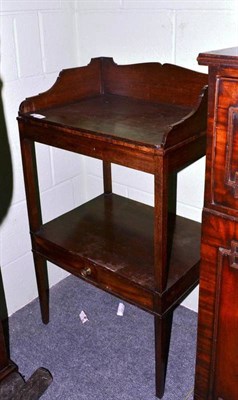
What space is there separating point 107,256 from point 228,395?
0.56 m

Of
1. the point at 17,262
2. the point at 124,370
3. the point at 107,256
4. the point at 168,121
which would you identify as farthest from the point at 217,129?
the point at 17,262

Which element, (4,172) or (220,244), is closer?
(220,244)

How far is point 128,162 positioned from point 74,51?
31.3 inches

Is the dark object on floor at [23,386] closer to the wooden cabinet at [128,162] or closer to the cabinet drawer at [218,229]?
the wooden cabinet at [128,162]

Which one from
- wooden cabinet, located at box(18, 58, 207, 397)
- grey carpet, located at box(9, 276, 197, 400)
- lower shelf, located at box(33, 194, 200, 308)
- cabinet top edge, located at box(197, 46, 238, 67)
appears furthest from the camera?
grey carpet, located at box(9, 276, 197, 400)

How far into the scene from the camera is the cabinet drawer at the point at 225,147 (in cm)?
89

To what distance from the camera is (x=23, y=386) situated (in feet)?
4.87

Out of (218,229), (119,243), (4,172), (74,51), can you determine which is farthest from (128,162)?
(74,51)

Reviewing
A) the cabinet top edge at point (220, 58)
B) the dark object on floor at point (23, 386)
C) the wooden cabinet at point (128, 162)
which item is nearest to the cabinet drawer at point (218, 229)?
the wooden cabinet at point (128, 162)

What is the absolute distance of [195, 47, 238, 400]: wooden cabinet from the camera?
90 centimetres

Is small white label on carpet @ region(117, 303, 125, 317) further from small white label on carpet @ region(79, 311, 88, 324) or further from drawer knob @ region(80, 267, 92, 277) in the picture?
drawer knob @ region(80, 267, 92, 277)

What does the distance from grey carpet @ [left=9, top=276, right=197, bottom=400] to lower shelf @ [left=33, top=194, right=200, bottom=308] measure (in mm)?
350

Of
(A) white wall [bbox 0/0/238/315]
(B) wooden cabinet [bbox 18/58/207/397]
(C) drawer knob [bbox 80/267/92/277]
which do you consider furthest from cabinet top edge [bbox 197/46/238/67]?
(C) drawer knob [bbox 80/267/92/277]

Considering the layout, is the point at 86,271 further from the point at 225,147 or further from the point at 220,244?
the point at 225,147
